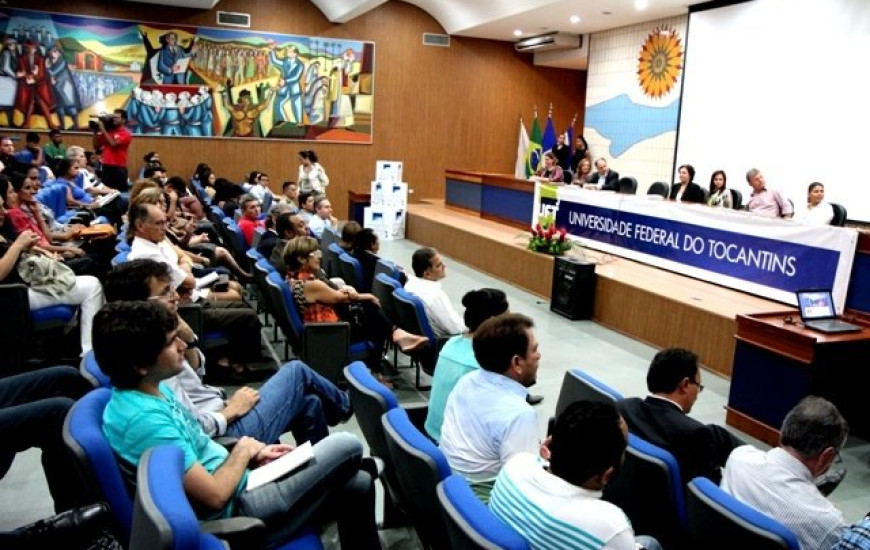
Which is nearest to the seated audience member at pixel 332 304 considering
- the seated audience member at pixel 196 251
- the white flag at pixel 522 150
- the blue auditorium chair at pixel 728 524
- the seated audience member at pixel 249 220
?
the seated audience member at pixel 196 251

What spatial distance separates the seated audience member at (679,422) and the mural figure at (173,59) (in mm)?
10950

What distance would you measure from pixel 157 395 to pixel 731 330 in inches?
166

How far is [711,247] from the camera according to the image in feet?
20.3

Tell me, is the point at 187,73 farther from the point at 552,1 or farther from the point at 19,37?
the point at 552,1

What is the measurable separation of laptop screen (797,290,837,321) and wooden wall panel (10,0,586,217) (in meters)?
10.1

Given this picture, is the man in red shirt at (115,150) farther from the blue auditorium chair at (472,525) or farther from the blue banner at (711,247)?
the blue auditorium chair at (472,525)

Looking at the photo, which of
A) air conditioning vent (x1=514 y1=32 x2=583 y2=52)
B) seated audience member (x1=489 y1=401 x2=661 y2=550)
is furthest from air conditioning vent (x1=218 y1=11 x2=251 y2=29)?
seated audience member (x1=489 y1=401 x2=661 y2=550)

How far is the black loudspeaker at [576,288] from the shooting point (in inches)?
248

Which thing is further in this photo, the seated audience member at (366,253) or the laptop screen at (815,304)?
the seated audience member at (366,253)

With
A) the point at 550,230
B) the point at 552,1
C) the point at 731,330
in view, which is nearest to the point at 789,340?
the point at 731,330

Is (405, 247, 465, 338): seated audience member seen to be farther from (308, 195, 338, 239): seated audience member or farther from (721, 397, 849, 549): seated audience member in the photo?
(308, 195, 338, 239): seated audience member

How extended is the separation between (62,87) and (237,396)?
1027 cm

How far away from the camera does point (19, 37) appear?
10430 mm

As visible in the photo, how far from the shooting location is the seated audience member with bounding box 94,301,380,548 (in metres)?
1.79
